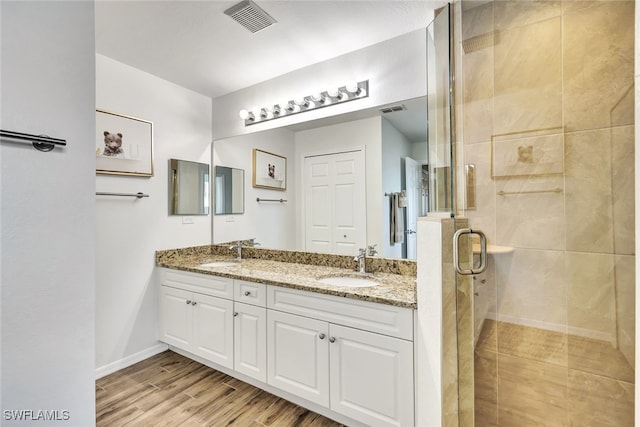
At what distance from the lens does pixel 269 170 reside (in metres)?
2.67

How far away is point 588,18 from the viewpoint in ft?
4.21

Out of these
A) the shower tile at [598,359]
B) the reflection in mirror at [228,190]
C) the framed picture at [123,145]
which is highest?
the framed picture at [123,145]

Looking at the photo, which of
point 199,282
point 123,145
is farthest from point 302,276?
point 123,145

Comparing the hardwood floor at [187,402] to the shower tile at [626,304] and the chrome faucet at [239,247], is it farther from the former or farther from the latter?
the shower tile at [626,304]

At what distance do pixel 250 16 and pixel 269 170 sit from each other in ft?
3.94

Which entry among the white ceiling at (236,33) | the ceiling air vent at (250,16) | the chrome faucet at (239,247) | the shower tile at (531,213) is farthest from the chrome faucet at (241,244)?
the shower tile at (531,213)

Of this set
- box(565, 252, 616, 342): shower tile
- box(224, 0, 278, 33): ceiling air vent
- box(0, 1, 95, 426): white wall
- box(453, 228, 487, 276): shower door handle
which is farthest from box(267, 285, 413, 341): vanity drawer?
box(224, 0, 278, 33): ceiling air vent

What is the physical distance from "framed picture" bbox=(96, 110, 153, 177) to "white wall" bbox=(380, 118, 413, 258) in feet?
6.35

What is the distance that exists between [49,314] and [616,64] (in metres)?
2.41

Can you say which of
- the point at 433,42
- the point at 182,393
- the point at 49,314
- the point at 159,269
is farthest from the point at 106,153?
the point at 433,42

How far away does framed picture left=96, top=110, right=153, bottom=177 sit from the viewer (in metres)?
2.20

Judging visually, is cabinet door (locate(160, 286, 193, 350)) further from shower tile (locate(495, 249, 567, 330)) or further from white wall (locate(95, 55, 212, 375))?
shower tile (locate(495, 249, 567, 330))

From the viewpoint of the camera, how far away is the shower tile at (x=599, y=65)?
1.20 meters

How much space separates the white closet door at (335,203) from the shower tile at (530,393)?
109 centimetres
